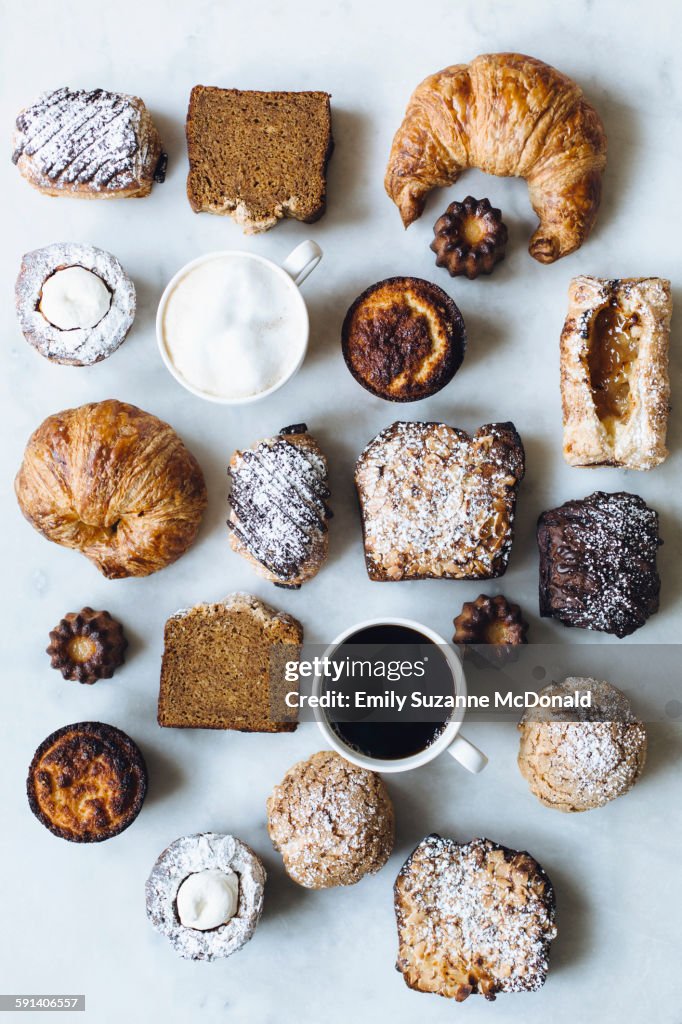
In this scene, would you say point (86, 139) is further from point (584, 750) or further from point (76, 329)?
point (584, 750)

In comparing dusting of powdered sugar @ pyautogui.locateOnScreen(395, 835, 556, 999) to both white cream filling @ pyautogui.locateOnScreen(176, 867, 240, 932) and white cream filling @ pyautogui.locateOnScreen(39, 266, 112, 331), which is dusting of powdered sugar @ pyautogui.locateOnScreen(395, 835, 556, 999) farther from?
white cream filling @ pyautogui.locateOnScreen(39, 266, 112, 331)

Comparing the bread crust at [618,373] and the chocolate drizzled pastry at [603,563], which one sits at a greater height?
the bread crust at [618,373]

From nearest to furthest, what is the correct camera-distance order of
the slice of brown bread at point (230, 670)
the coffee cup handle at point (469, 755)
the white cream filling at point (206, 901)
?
1. the coffee cup handle at point (469, 755)
2. the white cream filling at point (206, 901)
3. the slice of brown bread at point (230, 670)

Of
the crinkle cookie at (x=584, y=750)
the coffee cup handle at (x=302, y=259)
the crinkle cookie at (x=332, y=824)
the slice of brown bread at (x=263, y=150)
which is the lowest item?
the crinkle cookie at (x=332, y=824)

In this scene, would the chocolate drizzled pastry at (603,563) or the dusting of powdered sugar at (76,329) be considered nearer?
the chocolate drizzled pastry at (603,563)

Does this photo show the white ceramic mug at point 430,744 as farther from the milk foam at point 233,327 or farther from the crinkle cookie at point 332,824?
the milk foam at point 233,327

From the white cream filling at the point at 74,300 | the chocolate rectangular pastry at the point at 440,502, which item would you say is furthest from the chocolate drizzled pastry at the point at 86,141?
the chocolate rectangular pastry at the point at 440,502
